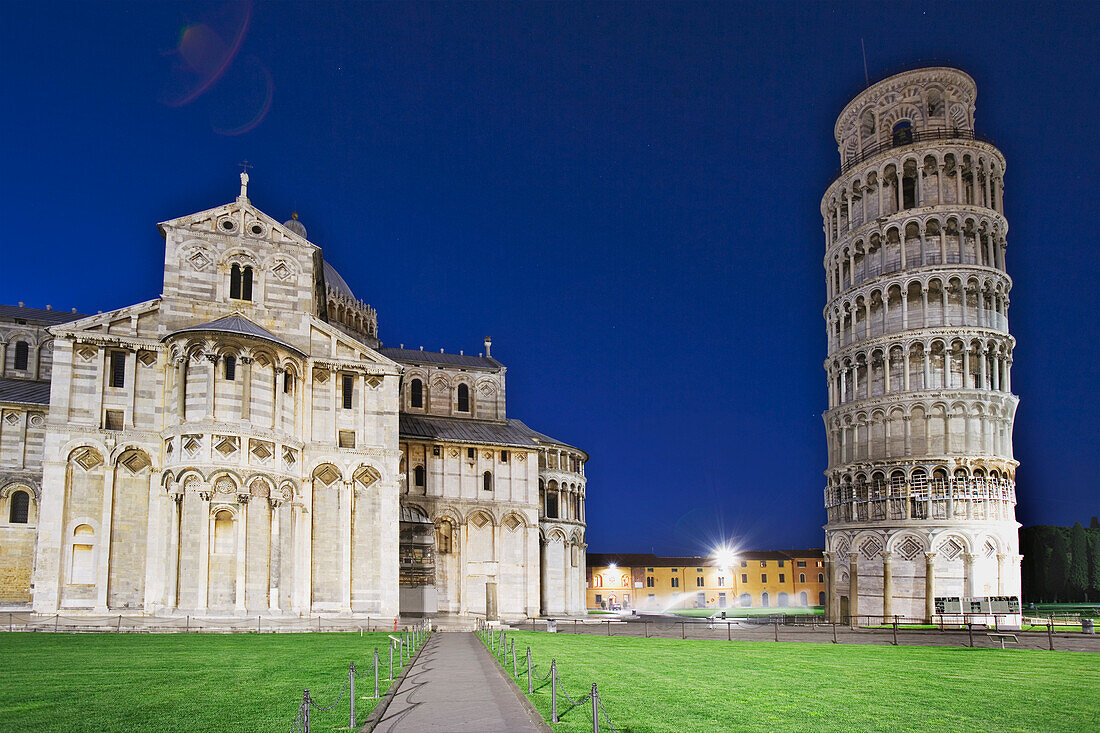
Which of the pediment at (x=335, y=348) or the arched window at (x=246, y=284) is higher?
the arched window at (x=246, y=284)

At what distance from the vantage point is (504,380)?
213ft

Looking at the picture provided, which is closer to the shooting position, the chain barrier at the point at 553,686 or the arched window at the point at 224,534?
the chain barrier at the point at 553,686

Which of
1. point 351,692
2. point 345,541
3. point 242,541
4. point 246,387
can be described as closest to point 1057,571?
point 345,541

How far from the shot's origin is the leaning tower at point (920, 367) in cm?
4912

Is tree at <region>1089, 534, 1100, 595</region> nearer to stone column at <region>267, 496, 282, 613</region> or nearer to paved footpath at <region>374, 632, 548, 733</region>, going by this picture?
stone column at <region>267, 496, 282, 613</region>

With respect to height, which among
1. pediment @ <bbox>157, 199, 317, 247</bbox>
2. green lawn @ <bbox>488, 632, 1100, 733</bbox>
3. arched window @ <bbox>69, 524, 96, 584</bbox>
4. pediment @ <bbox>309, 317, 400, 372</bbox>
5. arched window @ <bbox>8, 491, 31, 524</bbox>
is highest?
pediment @ <bbox>157, 199, 317, 247</bbox>

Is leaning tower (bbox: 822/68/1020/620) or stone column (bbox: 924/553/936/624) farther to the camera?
leaning tower (bbox: 822/68/1020/620)

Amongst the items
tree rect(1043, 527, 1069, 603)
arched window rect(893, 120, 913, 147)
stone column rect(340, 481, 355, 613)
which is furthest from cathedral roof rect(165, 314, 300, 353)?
tree rect(1043, 527, 1069, 603)

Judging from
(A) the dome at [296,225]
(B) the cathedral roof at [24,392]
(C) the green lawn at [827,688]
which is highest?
(A) the dome at [296,225]

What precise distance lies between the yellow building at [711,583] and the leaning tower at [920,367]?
67648mm

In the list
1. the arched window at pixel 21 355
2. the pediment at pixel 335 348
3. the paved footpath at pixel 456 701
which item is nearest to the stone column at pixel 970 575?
the pediment at pixel 335 348

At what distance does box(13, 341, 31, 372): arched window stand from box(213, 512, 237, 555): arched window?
23.5 meters

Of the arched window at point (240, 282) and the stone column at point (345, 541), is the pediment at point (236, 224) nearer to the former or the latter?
the arched window at point (240, 282)

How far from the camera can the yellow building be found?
394ft
